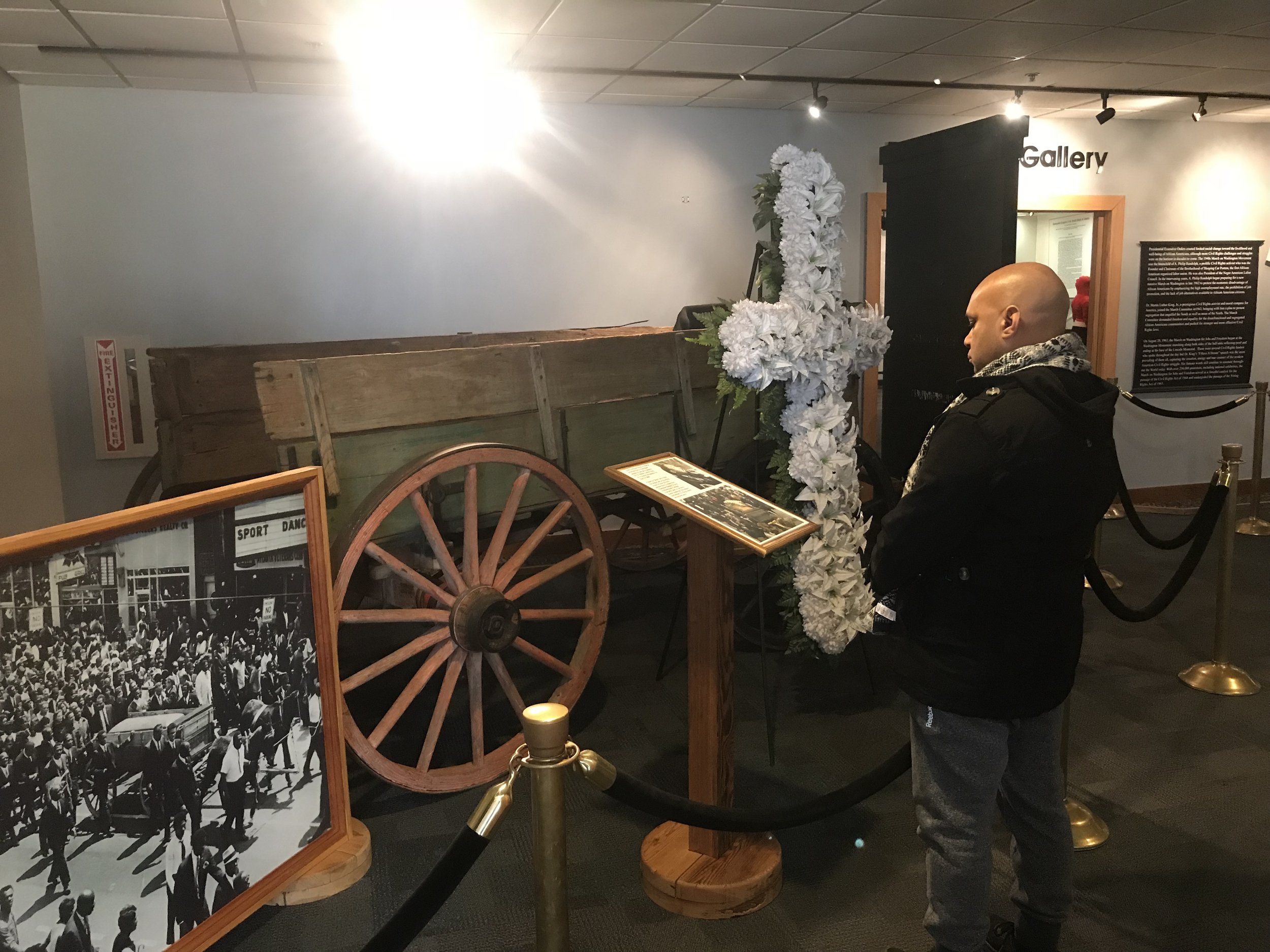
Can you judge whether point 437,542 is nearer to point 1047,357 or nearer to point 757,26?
point 1047,357

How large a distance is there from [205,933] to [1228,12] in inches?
190

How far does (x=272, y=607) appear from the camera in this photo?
1831 millimetres

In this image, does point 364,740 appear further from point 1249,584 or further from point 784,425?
point 1249,584

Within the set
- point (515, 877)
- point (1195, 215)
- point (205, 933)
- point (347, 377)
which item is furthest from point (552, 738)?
point (1195, 215)

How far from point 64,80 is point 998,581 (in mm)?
4807

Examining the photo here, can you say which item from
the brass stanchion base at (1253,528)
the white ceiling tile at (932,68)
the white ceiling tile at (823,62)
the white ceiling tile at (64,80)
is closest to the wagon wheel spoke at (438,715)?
the white ceiling tile at (823,62)

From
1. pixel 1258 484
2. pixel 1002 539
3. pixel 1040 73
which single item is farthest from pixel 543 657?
pixel 1258 484

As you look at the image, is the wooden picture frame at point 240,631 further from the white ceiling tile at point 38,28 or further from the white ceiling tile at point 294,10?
the white ceiling tile at point 38,28

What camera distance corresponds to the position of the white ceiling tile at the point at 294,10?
332 cm

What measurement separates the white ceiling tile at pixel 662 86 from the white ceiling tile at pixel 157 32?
189 centimetres

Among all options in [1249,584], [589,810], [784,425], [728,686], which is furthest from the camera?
[1249,584]

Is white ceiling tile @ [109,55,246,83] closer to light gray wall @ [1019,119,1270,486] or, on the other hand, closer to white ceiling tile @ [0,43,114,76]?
white ceiling tile @ [0,43,114,76]

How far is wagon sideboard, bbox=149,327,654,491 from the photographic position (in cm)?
301

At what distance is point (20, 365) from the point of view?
4.14m
